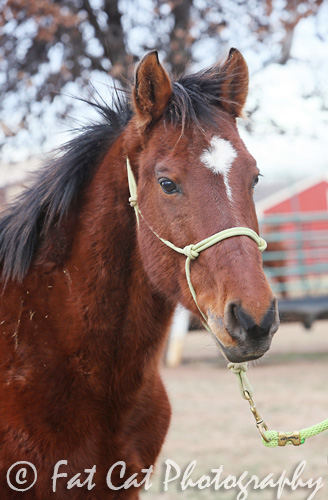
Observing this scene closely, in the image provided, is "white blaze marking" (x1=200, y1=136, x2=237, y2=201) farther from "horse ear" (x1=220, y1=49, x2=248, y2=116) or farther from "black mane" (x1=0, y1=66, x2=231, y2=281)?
"horse ear" (x1=220, y1=49, x2=248, y2=116)

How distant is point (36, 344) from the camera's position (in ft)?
9.19

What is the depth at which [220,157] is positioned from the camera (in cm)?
262

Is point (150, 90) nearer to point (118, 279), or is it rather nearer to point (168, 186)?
point (168, 186)

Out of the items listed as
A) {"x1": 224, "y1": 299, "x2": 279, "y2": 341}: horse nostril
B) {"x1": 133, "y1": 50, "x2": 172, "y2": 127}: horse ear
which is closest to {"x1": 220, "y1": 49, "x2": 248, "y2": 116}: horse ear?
{"x1": 133, "y1": 50, "x2": 172, "y2": 127}: horse ear

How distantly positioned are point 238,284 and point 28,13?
7.43 meters

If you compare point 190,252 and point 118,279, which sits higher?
point 190,252

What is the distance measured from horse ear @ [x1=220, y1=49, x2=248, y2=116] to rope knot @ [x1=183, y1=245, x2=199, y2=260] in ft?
2.88

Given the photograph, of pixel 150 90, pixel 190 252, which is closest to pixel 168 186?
pixel 190 252

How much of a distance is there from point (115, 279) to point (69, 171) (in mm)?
651

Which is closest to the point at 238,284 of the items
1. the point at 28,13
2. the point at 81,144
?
the point at 81,144

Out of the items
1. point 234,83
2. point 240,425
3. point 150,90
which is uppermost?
point 150,90

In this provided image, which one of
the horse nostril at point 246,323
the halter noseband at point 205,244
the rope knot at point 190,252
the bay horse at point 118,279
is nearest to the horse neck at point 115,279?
the bay horse at point 118,279

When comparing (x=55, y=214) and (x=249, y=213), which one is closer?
(x=249, y=213)

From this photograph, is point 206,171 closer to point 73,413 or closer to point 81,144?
point 81,144
